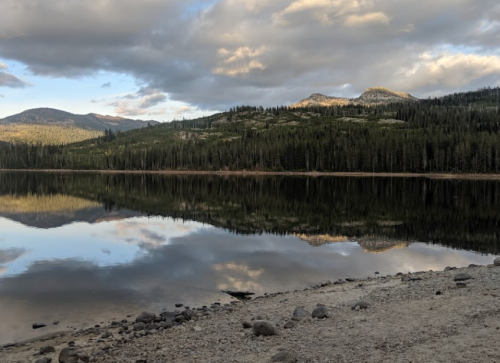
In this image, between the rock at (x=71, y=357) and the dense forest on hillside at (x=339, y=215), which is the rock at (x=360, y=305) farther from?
the dense forest on hillside at (x=339, y=215)

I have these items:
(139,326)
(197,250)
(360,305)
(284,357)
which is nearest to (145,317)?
(139,326)

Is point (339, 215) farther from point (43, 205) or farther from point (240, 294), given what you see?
point (43, 205)

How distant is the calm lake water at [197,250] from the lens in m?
20.5

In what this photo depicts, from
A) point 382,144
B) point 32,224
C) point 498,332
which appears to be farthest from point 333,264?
point 382,144

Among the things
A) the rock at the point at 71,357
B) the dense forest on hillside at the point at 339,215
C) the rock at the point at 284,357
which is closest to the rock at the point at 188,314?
the rock at the point at 71,357

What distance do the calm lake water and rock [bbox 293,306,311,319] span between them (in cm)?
534

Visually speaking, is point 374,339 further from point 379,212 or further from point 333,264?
point 379,212

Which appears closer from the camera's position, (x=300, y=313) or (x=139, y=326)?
(x=300, y=313)

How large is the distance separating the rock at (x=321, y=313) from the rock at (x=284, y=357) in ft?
15.2

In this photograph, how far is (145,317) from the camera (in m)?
17.1

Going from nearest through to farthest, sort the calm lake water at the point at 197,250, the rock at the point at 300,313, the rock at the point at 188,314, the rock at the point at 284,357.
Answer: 1. the rock at the point at 284,357
2. the rock at the point at 300,313
3. the rock at the point at 188,314
4. the calm lake water at the point at 197,250

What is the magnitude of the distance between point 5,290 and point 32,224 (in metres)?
28.1

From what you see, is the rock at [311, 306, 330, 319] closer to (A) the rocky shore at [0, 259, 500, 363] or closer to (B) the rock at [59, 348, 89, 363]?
(A) the rocky shore at [0, 259, 500, 363]

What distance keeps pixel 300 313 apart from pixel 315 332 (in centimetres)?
223
